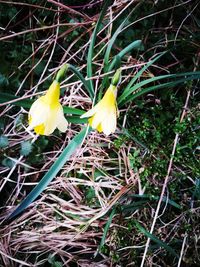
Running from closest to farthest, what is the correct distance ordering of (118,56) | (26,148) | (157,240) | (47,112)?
1. (47,112)
2. (118,56)
3. (157,240)
4. (26,148)

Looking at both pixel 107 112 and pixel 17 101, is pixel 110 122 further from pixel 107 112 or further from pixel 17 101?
pixel 17 101

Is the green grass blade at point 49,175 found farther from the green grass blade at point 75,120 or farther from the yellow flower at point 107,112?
the yellow flower at point 107,112

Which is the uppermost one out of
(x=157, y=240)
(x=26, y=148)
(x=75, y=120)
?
(x=75, y=120)

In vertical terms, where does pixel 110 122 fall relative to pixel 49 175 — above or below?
above

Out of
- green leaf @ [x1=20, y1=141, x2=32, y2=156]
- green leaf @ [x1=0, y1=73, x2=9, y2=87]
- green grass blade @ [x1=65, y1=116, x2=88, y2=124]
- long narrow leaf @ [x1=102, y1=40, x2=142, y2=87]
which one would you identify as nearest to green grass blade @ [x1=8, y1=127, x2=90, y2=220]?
green grass blade @ [x1=65, y1=116, x2=88, y2=124]

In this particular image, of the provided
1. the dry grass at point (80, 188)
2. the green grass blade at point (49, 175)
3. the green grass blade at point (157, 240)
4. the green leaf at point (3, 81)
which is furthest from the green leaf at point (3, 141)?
the green grass blade at point (157, 240)

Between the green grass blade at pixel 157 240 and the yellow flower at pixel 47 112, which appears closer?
the yellow flower at pixel 47 112

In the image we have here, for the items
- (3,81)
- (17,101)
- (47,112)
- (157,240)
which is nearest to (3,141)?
(3,81)

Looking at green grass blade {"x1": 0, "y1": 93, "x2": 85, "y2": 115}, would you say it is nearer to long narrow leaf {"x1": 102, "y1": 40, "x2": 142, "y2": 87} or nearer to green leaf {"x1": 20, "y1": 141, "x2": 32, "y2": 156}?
long narrow leaf {"x1": 102, "y1": 40, "x2": 142, "y2": 87}

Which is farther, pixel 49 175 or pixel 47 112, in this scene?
pixel 49 175

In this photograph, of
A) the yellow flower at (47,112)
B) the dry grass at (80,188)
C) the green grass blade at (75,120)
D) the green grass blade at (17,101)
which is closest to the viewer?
the yellow flower at (47,112)

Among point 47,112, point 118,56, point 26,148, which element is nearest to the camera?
point 47,112
